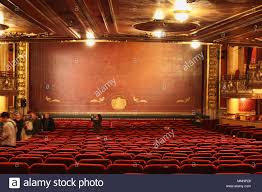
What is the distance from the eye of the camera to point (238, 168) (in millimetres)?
5355

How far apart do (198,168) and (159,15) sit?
6.00m

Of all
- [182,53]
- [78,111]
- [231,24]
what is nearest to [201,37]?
[231,24]

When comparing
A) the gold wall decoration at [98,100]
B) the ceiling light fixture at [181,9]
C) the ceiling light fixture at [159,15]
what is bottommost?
the gold wall decoration at [98,100]

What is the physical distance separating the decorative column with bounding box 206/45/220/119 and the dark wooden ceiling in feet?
22.8

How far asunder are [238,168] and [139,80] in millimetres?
16721

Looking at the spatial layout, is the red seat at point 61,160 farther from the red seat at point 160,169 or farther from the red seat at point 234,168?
the red seat at point 234,168

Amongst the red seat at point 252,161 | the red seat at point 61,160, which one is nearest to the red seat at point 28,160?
the red seat at point 61,160

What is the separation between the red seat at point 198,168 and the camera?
5.36 meters

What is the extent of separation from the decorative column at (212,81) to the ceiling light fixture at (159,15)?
37.4 feet

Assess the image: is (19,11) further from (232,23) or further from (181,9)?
(232,23)

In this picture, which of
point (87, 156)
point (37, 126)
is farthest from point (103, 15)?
point (37, 126)

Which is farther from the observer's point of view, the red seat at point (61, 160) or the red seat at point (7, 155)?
the red seat at point (7, 155)

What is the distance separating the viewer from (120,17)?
10.7 metres

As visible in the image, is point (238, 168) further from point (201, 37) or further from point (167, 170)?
point (201, 37)
